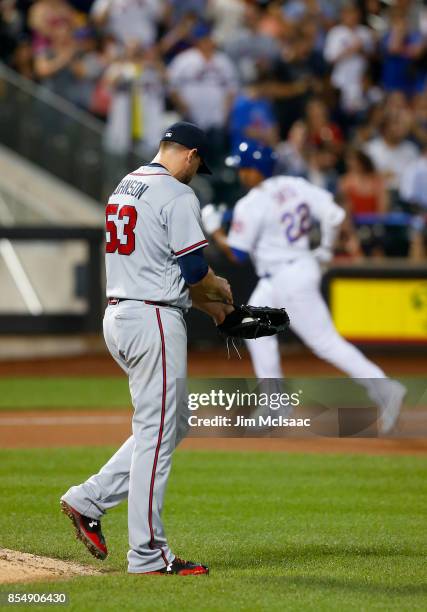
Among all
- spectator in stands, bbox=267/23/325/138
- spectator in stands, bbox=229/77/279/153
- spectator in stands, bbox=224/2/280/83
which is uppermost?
spectator in stands, bbox=224/2/280/83

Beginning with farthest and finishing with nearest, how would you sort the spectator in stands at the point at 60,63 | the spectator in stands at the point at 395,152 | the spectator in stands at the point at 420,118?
the spectator in stands at the point at 60,63 → the spectator in stands at the point at 420,118 → the spectator in stands at the point at 395,152

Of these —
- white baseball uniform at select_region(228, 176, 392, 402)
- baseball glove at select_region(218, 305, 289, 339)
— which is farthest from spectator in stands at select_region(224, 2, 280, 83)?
baseball glove at select_region(218, 305, 289, 339)

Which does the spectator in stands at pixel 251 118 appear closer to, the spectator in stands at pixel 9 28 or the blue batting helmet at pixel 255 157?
the spectator in stands at pixel 9 28

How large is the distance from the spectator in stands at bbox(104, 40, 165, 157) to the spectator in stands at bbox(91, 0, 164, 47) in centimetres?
81

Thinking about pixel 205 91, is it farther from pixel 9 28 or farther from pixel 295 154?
pixel 9 28

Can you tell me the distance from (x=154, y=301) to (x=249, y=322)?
1.61 feet

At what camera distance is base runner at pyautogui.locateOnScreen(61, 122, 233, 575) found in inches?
209

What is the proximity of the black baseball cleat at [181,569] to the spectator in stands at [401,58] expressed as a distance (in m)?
13.7

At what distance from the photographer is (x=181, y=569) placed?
5.38 meters

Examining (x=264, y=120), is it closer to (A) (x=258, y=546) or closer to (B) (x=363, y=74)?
(B) (x=363, y=74)

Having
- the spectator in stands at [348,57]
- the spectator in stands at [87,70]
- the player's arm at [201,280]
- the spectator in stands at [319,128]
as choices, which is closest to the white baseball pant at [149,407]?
the player's arm at [201,280]

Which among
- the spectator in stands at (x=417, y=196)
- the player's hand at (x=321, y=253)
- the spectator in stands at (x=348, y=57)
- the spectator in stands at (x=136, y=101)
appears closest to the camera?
the player's hand at (x=321, y=253)

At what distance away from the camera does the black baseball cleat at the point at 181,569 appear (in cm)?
536

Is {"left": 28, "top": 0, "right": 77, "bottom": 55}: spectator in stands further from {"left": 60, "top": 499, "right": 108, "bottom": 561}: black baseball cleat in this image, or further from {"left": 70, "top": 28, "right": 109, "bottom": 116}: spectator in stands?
{"left": 60, "top": 499, "right": 108, "bottom": 561}: black baseball cleat
